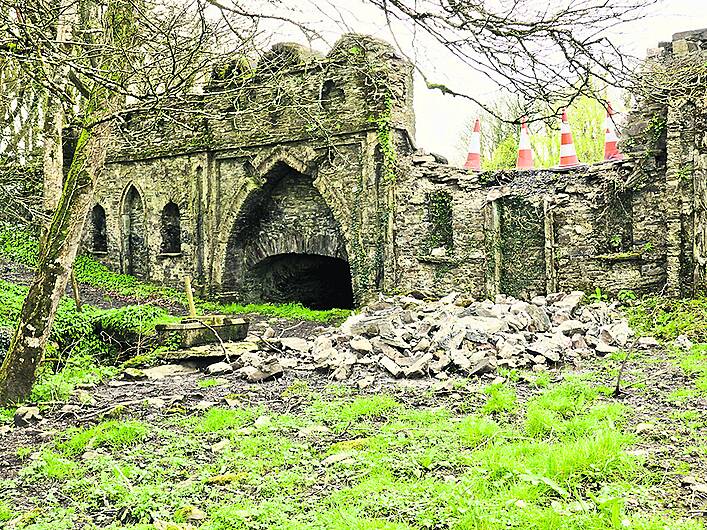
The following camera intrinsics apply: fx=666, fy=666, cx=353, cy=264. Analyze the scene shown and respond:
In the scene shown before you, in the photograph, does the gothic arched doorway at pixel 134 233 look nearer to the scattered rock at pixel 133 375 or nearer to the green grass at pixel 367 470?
the scattered rock at pixel 133 375

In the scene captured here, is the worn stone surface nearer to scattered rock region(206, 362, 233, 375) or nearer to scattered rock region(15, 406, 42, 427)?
scattered rock region(206, 362, 233, 375)

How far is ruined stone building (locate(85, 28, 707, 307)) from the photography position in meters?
12.7

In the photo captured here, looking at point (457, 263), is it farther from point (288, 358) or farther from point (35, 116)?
point (35, 116)

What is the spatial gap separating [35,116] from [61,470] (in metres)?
19.4

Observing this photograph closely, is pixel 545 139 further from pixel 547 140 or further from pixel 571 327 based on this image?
pixel 571 327

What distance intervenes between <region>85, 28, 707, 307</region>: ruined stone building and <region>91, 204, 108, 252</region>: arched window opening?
6.21ft

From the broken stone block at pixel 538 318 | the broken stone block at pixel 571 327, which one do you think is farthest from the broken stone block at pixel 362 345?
the broken stone block at pixel 571 327

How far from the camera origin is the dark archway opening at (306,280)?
18469 millimetres

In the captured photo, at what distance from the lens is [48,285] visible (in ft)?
22.6

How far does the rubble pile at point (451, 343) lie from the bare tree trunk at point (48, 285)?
2.56 metres

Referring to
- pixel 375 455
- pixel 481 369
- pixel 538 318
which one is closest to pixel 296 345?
pixel 481 369

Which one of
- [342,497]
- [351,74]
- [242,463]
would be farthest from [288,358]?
[351,74]

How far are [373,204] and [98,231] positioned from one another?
1169 centimetres

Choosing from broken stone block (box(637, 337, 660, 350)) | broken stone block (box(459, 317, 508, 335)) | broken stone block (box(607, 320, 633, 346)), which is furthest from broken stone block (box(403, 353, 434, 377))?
broken stone block (box(637, 337, 660, 350))
